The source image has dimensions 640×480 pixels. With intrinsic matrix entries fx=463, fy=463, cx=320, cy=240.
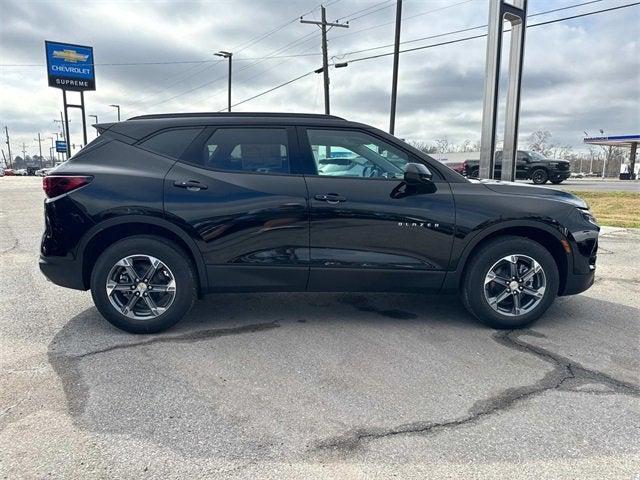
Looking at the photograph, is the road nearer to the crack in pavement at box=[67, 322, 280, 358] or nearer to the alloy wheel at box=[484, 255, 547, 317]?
the crack in pavement at box=[67, 322, 280, 358]

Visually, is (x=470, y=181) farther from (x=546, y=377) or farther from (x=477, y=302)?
(x=546, y=377)

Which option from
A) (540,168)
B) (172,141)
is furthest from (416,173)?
(540,168)

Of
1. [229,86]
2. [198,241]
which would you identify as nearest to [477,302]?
[198,241]

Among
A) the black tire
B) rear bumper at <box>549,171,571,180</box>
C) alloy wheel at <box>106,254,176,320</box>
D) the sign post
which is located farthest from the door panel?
the sign post

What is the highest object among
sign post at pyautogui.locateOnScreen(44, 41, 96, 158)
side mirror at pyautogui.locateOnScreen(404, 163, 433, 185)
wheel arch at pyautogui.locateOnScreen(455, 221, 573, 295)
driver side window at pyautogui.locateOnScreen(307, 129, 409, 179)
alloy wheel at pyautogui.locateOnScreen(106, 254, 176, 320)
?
sign post at pyautogui.locateOnScreen(44, 41, 96, 158)

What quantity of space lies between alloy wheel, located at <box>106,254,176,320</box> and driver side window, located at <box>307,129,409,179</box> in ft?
5.23

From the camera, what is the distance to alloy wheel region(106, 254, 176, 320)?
12.3ft

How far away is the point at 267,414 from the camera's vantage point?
271cm

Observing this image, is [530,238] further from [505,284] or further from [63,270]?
[63,270]

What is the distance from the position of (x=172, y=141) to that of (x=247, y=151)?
626mm

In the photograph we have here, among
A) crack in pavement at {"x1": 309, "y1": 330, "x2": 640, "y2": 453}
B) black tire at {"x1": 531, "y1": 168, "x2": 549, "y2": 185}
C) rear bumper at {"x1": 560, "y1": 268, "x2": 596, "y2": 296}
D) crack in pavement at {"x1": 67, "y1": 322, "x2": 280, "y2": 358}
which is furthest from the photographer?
black tire at {"x1": 531, "y1": 168, "x2": 549, "y2": 185}

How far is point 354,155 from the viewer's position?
4.00 m

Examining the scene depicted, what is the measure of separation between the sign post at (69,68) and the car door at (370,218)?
37.3 meters

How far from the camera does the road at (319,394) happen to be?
230cm
